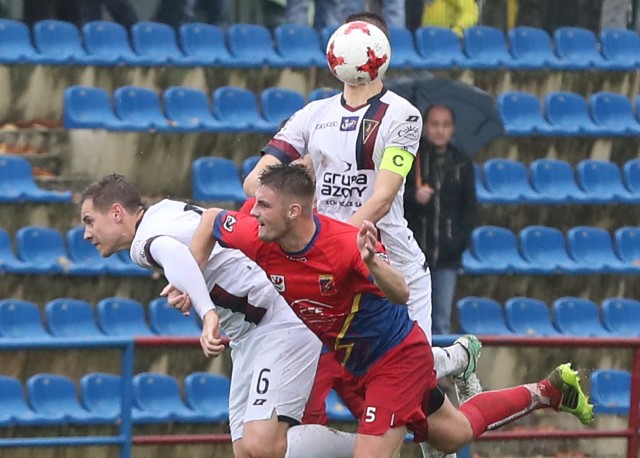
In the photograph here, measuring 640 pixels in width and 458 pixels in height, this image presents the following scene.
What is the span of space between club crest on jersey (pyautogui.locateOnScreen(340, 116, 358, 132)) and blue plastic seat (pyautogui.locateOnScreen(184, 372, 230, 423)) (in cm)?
344

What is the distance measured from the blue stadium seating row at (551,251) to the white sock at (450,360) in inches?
153

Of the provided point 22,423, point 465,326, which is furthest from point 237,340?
point 465,326

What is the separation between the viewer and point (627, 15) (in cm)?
1680

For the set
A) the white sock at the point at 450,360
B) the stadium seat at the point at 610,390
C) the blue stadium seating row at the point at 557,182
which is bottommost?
the stadium seat at the point at 610,390

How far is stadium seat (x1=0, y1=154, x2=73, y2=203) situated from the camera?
39.4 ft

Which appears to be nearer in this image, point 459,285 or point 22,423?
point 22,423

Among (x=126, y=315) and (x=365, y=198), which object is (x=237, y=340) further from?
(x=126, y=315)

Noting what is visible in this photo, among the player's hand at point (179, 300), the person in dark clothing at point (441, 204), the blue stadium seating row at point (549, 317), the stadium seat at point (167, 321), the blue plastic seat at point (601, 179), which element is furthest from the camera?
the blue plastic seat at point (601, 179)

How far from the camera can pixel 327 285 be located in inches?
298

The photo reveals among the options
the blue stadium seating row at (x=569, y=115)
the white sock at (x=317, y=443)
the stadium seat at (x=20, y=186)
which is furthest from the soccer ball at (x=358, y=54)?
the blue stadium seating row at (x=569, y=115)

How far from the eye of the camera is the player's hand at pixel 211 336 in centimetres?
732

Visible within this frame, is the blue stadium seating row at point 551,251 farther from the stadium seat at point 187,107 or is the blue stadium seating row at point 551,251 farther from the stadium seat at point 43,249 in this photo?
the stadium seat at point 43,249

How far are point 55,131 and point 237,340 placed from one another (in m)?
4.86

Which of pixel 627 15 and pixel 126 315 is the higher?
pixel 627 15
